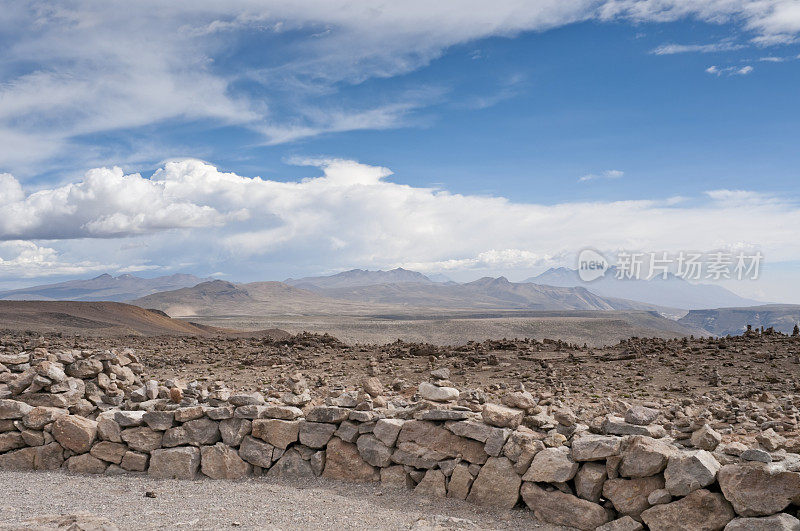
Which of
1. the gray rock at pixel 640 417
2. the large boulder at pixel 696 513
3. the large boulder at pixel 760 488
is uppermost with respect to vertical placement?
the gray rock at pixel 640 417

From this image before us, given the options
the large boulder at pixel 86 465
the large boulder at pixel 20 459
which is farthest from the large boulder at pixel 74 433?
the large boulder at pixel 20 459

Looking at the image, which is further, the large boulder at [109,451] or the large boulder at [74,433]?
the large boulder at [74,433]

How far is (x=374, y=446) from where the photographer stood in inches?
401

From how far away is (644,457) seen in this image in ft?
26.1

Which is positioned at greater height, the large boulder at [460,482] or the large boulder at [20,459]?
the large boulder at [460,482]

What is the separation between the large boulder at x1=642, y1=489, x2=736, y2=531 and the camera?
751 cm

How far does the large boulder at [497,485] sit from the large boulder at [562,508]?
18cm

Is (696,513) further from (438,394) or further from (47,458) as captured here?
(47,458)

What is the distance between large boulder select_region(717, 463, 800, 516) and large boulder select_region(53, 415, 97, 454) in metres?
10.7

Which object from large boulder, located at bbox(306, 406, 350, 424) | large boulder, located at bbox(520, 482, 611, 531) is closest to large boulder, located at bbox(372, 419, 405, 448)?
large boulder, located at bbox(306, 406, 350, 424)

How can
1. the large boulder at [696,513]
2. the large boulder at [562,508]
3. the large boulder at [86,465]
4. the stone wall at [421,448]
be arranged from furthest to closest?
the large boulder at [86,465]
the large boulder at [562,508]
the stone wall at [421,448]
the large boulder at [696,513]

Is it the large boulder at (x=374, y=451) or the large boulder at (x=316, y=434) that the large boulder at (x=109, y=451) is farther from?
the large boulder at (x=374, y=451)

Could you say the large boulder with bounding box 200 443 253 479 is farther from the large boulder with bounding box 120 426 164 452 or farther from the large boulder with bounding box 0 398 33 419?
the large boulder with bounding box 0 398 33 419

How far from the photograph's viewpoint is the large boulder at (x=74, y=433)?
37.3ft
